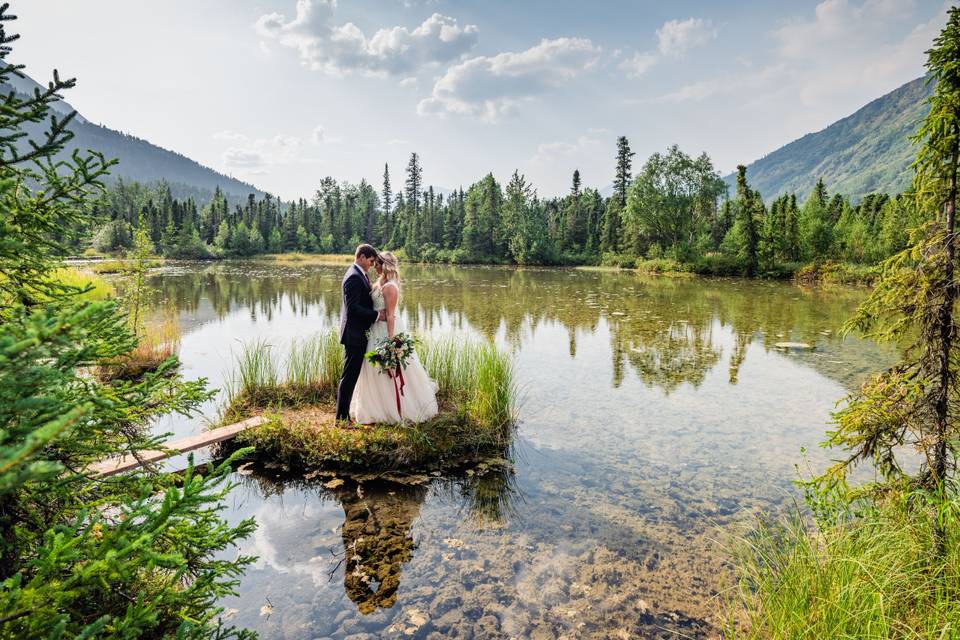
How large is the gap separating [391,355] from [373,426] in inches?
38.8

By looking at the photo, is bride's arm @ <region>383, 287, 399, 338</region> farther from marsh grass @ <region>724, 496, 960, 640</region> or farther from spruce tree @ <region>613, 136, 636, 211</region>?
spruce tree @ <region>613, 136, 636, 211</region>

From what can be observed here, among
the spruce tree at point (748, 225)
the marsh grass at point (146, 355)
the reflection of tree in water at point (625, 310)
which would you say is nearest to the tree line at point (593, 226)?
the spruce tree at point (748, 225)

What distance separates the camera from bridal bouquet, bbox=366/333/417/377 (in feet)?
20.9

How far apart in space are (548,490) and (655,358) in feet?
25.4

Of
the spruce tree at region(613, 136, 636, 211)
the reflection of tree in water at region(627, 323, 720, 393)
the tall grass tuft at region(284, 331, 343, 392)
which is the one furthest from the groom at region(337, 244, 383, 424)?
the spruce tree at region(613, 136, 636, 211)

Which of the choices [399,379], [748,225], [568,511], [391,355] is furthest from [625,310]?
[748,225]

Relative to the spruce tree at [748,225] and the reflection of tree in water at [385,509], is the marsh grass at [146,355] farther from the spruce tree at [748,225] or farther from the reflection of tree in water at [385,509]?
the spruce tree at [748,225]

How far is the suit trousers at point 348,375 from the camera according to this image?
645 centimetres

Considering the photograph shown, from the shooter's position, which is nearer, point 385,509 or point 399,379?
point 385,509

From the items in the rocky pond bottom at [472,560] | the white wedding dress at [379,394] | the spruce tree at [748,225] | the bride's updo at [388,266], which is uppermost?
the spruce tree at [748,225]

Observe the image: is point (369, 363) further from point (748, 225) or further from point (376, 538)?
point (748, 225)

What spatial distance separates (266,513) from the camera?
17.4 feet

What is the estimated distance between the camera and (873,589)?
2846 mm

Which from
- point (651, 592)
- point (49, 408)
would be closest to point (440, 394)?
point (651, 592)
